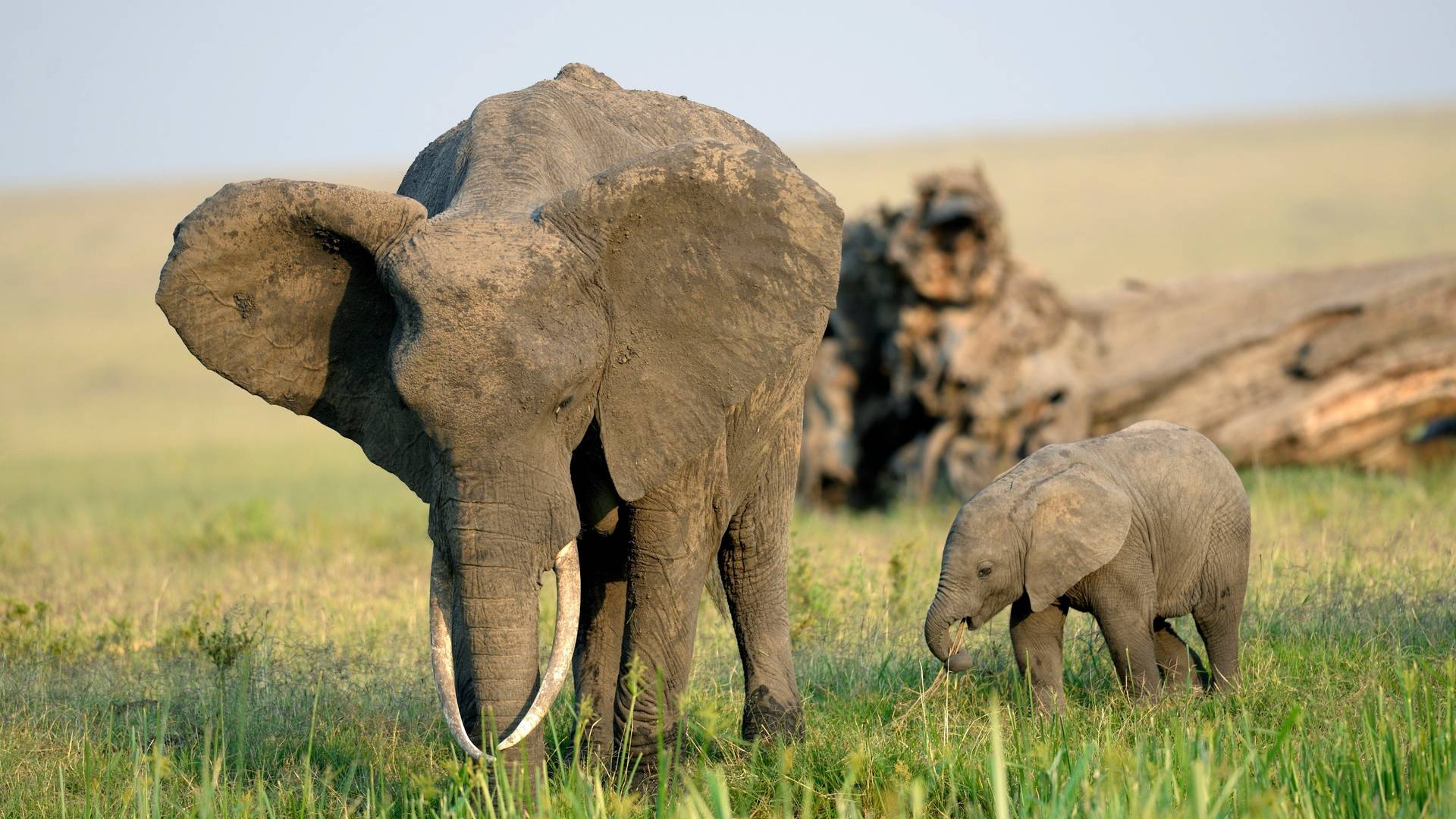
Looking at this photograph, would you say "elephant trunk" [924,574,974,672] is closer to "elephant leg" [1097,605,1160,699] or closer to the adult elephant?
"elephant leg" [1097,605,1160,699]

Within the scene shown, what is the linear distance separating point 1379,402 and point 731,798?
8666mm

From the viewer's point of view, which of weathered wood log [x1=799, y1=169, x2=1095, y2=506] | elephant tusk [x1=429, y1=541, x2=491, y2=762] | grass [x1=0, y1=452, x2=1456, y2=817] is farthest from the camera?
weathered wood log [x1=799, y1=169, x2=1095, y2=506]

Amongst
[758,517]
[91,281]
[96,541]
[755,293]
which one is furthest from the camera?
[91,281]

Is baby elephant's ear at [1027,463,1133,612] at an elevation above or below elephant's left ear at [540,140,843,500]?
below

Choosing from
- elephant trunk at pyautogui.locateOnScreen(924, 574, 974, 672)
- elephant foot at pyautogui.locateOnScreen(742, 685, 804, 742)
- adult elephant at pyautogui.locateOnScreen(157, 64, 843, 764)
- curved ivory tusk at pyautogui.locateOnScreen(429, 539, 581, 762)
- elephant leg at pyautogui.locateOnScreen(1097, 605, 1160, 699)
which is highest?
adult elephant at pyautogui.locateOnScreen(157, 64, 843, 764)

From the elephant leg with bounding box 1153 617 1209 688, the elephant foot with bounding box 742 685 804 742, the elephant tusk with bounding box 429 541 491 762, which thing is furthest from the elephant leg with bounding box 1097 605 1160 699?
the elephant tusk with bounding box 429 541 491 762

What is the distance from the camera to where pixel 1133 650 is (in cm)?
547

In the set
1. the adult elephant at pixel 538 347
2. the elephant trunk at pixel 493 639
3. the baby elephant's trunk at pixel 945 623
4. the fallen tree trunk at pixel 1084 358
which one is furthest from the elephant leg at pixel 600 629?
the fallen tree trunk at pixel 1084 358

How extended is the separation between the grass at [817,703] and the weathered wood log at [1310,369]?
0.86 metres

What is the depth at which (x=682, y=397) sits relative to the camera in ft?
15.0

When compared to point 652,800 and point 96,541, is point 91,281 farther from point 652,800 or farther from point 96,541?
point 652,800

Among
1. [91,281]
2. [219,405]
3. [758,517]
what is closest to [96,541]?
[758,517]

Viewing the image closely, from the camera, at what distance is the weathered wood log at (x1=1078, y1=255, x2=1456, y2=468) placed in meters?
11.4

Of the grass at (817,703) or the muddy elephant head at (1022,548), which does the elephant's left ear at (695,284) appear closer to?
the grass at (817,703)
